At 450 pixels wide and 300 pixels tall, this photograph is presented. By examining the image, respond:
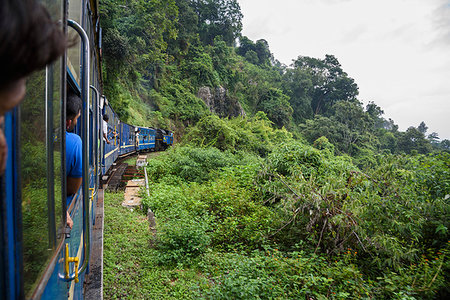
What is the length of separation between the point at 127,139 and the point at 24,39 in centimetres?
1315

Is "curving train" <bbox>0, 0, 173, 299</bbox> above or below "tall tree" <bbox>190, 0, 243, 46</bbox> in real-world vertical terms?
below

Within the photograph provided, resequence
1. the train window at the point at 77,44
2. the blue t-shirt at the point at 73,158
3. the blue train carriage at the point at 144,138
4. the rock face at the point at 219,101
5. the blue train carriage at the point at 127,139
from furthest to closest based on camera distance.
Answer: the rock face at the point at 219,101, the blue train carriage at the point at 144,138, the blue train carriage at the point at 127,139, the train window at the point at 77,44, the blue t-shirt at the point at 73,158

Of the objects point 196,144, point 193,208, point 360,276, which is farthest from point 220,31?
point 360,276

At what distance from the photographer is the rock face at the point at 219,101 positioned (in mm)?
31891

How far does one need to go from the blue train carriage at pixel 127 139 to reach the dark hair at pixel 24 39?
1119 cm

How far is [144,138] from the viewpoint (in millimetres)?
16688

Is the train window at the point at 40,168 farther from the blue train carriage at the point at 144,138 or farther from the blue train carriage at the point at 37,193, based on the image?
the blue train carriage at the point at 144,138

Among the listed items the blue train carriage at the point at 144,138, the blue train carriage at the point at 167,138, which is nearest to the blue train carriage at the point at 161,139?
the blue train carriage at the point at 167,138

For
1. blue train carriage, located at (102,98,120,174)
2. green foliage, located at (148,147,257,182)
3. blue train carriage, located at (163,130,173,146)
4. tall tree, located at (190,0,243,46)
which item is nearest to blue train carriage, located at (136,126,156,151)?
blue train carriage, located at (163,130,173,146)

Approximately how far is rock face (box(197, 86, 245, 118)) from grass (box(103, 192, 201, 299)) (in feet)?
89.9

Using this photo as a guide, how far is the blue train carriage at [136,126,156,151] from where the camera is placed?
610 inches

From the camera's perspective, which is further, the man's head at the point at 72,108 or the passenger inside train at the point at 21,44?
the man's head at the point at 72,108

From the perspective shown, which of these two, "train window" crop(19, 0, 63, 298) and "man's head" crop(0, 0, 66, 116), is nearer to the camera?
"man's head" crop(0, 0, 66, 116)

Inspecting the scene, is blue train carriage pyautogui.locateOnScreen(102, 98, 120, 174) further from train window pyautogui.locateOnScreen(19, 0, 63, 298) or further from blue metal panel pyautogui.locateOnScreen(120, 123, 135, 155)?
train window pyautogui.locateOnScreen(19, 0, 63, 298)
